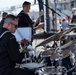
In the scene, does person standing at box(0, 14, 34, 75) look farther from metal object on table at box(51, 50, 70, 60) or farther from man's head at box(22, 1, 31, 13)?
man's head at box(22, 1, 31, 13)

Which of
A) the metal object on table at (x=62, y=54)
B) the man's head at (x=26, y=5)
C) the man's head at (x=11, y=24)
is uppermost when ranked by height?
the man's head at (x=11, y=24)

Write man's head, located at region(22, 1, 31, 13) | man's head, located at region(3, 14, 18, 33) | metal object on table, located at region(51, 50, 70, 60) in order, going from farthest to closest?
man's head, located at region(22, 1, 31, 13), metal object on table, located at region(51, 50, 70, 60), man's head, located at region(3, 14, 18, 33)

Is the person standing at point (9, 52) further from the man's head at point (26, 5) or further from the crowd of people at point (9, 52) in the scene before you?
the man's head at point (26, 5)

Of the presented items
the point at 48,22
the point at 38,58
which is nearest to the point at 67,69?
the point at 38,58

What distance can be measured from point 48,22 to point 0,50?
6.47 metres

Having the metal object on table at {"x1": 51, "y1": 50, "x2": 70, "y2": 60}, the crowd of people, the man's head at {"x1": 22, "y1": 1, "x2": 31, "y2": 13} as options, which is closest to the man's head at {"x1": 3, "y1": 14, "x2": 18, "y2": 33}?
the crowd of people

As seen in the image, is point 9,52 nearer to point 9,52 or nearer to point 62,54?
point 9,52

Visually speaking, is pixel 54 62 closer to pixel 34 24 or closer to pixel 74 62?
pixel 74 62

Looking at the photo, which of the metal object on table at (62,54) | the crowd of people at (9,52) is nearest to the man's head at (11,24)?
the crowd of people at (9,52)

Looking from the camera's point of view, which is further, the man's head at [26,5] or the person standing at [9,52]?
the man's head at [26,5]

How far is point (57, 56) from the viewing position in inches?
137

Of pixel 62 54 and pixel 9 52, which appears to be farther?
pixel 62 54

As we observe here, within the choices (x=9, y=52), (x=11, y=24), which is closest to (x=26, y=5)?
(x=11, y=24)

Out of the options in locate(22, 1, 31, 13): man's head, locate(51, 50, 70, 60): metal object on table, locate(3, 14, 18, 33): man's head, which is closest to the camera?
locate(3, 14, 18, 33): man's head
